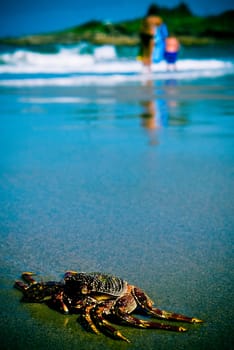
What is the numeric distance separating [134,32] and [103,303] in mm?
64854

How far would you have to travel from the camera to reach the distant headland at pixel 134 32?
48.6 m

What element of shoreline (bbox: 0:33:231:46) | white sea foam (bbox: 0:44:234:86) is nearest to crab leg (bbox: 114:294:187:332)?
white sea foam (bbox: 0:44:234:86)

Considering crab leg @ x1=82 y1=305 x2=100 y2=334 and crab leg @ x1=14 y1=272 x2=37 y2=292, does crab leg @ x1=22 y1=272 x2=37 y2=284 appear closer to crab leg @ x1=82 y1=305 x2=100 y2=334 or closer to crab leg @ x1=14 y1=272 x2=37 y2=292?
crab leg @ x1=14 y1=272 x2=37 y2=292

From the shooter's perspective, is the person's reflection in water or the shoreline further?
the shoreline

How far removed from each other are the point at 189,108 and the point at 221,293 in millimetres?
5964

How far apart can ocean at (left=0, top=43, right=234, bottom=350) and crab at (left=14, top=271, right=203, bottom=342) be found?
0.13 feet

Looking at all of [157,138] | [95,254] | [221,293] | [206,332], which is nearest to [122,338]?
[206,332]

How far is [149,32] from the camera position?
17.1 meters

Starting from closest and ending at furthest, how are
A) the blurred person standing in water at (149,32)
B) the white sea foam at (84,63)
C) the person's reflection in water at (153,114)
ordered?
the person's reflection in water at (153,114)
the blurred person standing in water at (149,32)
the white sea foam at (84,63)

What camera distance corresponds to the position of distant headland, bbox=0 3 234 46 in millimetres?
48562

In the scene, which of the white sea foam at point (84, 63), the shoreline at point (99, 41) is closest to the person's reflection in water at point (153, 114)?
the white sea foam at point (84, 63)

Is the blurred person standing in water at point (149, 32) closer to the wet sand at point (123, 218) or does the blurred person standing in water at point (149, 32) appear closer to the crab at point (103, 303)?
the wet sand at point (123, 218)

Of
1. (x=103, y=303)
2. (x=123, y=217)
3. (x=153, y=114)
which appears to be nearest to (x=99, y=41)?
(x=153, y=114)

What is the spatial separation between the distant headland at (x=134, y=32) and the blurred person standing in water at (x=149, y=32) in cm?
2482
